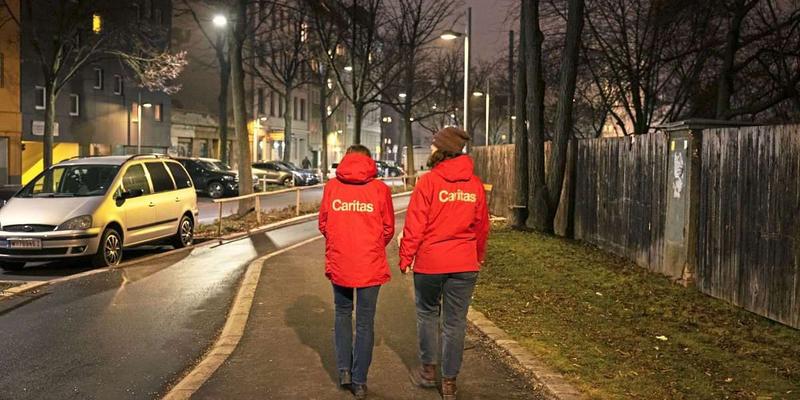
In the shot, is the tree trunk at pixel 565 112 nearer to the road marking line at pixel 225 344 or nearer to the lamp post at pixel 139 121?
the road marking line at pixel 225 344

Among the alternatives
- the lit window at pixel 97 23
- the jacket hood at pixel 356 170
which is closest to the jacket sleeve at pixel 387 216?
the jacket hood at pixel 356 170

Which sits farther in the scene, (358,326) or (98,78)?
(98,78)

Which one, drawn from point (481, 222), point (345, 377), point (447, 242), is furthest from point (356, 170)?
point (345, 377)

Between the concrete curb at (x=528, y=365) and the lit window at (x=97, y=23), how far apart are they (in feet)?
103

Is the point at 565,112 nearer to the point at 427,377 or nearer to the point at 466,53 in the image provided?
the point at 466,53

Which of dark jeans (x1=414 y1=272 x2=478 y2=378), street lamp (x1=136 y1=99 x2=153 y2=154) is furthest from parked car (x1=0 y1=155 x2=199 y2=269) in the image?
street lamp (x1=136 y1=99 x2=153 y2=154)

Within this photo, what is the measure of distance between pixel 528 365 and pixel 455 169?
70.8 inches

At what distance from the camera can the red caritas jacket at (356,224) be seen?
5.29 metres

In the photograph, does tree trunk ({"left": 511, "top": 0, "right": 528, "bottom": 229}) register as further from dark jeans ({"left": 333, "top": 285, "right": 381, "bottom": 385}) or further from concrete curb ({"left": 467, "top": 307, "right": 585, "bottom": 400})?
dark jeans ({"left": 333, "top": 285, "right": 381, "bottom": 385})

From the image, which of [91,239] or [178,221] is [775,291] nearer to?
[91,239]

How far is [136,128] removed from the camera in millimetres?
46531

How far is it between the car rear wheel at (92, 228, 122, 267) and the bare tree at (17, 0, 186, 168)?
1791cm

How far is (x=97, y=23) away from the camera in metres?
35.6

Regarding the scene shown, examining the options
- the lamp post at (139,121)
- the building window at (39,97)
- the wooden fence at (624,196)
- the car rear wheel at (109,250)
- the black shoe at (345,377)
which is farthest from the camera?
the lamp post at (139,121)
